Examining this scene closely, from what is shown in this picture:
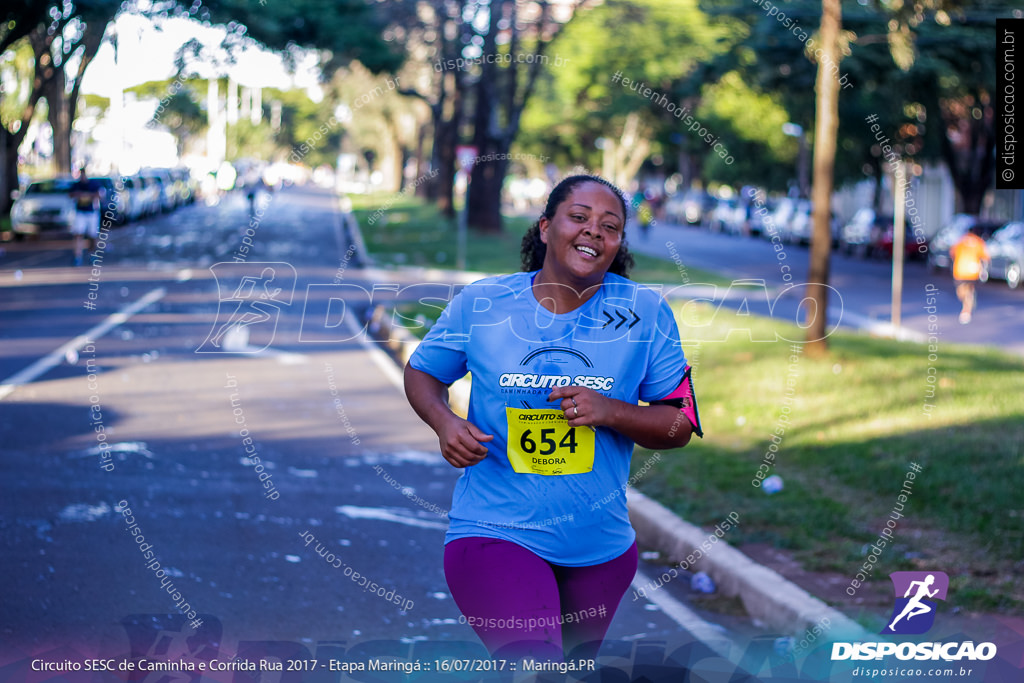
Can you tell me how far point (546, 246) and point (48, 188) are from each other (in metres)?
31.5

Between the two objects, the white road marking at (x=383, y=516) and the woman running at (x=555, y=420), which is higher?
the woman running at (x=555, y=420)

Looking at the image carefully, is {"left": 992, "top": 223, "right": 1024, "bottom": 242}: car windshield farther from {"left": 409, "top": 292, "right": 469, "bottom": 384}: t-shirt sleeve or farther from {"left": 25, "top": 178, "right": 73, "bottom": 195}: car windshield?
{"left": 409, "top": 292, "right": 469, "bottom": 384}: t-shirt sleeve

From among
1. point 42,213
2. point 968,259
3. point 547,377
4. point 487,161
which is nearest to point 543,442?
point 547,377

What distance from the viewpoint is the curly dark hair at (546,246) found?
358cm

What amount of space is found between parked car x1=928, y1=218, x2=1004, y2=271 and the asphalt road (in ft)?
74.7

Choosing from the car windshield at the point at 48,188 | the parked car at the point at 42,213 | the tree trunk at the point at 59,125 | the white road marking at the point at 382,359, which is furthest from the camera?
the tree trunk at the point at 59,125

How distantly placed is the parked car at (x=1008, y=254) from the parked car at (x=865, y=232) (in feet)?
26.4

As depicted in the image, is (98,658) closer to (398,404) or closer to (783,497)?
(783,497)

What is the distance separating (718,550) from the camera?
6.70 metres

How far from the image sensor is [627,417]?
3332 millimetres

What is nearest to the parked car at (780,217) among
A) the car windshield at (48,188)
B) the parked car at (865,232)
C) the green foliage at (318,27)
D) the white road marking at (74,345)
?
the parked car at (865,232)

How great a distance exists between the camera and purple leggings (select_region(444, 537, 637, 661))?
3.27 metres

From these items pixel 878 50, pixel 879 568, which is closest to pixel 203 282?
pixel 878 50

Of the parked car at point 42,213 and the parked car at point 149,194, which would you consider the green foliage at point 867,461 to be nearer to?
the parked car at point 42,213
